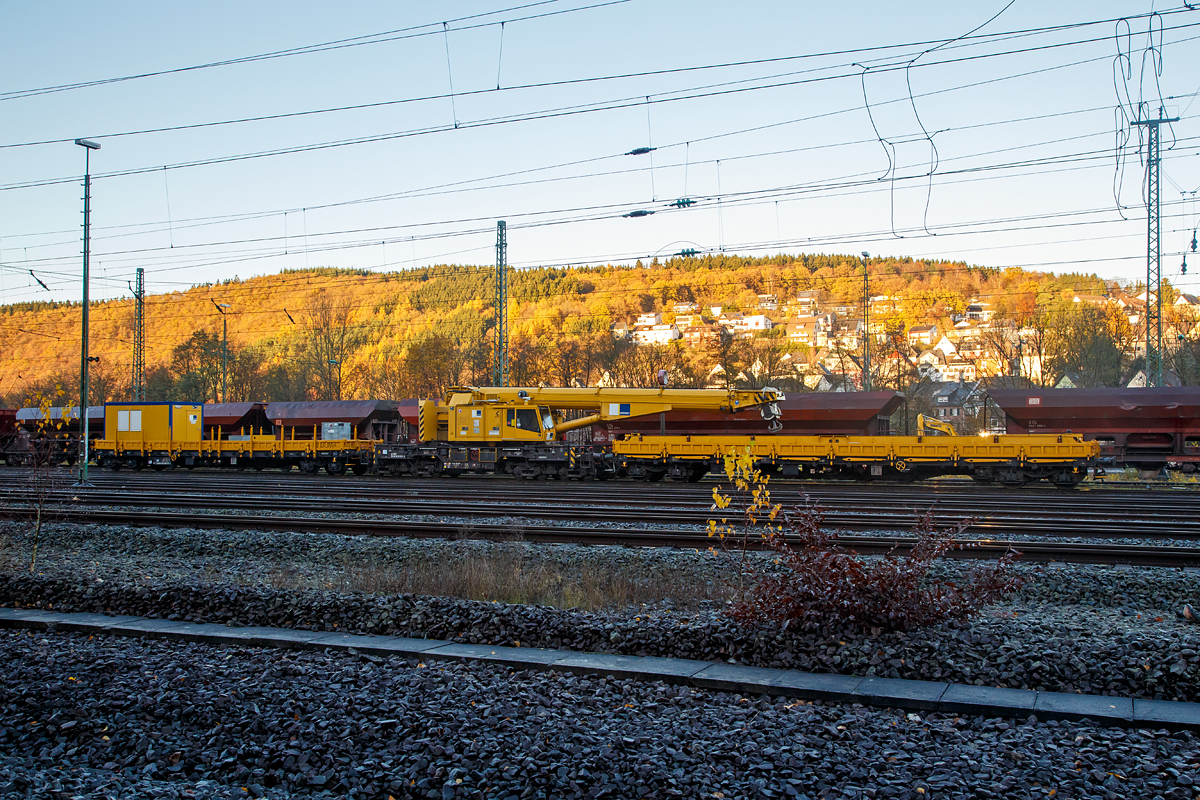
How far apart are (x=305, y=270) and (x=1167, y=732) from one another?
568 feet

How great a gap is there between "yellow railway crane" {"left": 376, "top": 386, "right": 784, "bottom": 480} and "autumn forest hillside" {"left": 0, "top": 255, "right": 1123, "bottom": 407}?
27996 millimetres

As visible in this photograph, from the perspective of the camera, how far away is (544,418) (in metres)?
30.5

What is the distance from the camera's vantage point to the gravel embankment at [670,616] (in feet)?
20.4

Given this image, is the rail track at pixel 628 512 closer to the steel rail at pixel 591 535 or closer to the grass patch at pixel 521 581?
the steel rail at pixel 591 535

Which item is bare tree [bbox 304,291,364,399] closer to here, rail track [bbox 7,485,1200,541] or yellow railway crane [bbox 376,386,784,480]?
yellow railway crane [bbox 376,386,784,480]

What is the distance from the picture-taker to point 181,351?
7812cm

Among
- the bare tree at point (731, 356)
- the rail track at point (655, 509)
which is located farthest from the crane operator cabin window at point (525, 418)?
the bare tree at point (731, 356)

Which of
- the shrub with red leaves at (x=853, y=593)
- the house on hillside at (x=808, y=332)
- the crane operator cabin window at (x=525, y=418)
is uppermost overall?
the house on hillside at (x=808, y=332)

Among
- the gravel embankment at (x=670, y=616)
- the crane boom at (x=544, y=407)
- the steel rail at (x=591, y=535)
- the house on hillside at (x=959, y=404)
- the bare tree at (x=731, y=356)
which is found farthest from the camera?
the house on hillside at (x=959, y=404)

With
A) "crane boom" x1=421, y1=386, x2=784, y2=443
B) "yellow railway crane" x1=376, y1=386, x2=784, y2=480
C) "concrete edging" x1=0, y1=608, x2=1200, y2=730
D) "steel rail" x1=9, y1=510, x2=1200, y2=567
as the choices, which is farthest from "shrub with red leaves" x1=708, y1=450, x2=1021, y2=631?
"crane boom" x1=421, y1=386, x2=784, y2=443

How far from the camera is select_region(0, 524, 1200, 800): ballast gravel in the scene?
4438mm

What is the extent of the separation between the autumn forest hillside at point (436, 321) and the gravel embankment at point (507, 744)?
51803 mm

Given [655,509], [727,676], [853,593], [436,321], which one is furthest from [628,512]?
[436,321]

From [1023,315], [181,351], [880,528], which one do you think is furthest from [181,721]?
[1023,315]
